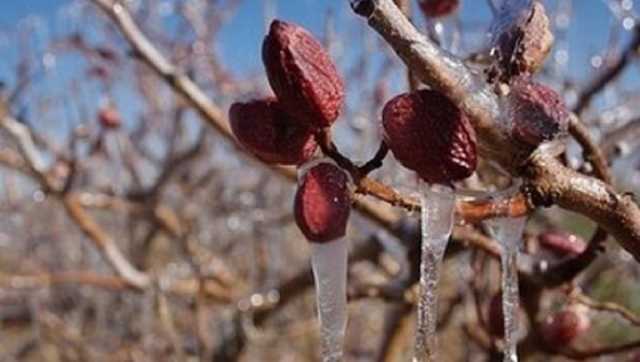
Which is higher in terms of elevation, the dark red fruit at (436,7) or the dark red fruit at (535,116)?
the dark red fruit at (535,116)

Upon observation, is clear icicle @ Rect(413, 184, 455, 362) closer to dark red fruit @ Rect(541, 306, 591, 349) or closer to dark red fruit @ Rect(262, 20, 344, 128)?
dark red fruit @ Rect(262, 20, 344, 128)

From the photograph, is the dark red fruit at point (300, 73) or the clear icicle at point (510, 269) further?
the clear icicle at point (510, 269)

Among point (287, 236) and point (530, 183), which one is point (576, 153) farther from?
point (287, 236)

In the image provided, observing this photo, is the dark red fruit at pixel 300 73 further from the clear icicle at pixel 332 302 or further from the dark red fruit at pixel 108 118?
the dark red fruit at pixel 108 118

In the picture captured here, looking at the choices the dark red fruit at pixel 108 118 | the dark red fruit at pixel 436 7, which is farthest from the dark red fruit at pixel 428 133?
the dark red fruit at pixel 108 118

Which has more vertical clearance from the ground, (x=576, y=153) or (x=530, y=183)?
(x=530, y=183)

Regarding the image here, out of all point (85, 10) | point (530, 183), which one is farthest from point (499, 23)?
point (85, 10)
